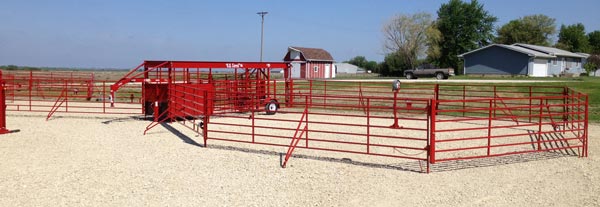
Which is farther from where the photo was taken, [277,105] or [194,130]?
[277,105]

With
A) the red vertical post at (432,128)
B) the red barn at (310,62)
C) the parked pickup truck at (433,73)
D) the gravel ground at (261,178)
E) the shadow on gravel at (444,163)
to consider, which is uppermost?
the red barn at (310,62)

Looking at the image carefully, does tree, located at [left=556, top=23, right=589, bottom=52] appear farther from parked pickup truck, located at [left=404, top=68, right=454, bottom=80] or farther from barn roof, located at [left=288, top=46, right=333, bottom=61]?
parked pickup truck, located at [left=404, top=68, right=454, bottom=80]

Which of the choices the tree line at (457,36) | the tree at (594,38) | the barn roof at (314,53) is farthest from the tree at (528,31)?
the barn roof at (314,53)

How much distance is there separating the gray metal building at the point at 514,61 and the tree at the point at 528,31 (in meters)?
30.9

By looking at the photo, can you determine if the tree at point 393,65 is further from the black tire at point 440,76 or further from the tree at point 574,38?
the tree at point 574,38

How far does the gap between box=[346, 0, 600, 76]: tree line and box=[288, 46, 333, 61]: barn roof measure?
33.2 ft

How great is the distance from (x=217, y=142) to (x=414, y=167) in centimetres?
503

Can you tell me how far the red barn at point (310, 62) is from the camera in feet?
199

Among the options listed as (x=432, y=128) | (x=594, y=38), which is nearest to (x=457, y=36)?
(x=594, y=38)

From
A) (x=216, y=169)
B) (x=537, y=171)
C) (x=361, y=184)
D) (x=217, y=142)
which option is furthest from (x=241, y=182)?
(x=537, y=171)

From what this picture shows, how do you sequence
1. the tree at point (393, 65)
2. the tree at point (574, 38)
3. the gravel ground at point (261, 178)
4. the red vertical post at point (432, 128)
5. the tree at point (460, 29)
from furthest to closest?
the tree at point (574, 38), the tree at point (460, 29), the tree at point (393, 65), the red vertical post at point (432, 128), the gravel ground at point (261, 178)

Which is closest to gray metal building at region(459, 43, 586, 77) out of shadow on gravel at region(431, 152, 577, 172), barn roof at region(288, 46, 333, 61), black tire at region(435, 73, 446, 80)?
black tire at region(435, 73, 446, 80)

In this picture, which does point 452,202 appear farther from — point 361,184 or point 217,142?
point 217,142

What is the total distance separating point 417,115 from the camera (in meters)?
20.9
